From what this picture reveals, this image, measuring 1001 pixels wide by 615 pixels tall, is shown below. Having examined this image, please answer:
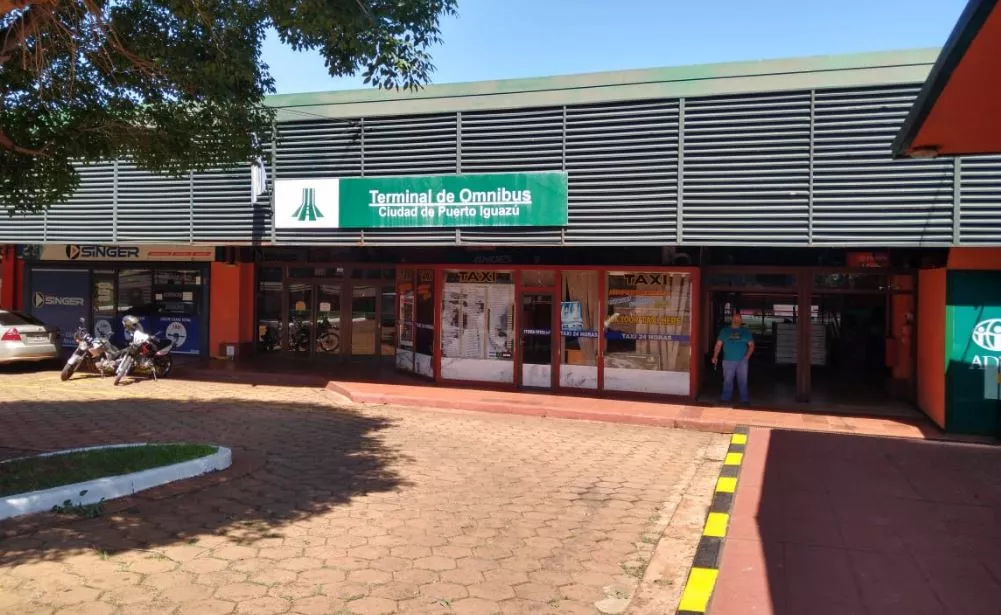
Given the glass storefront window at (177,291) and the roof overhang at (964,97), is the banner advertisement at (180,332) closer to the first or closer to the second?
the glass storefront window at (177,291)

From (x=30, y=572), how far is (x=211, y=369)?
10773mm

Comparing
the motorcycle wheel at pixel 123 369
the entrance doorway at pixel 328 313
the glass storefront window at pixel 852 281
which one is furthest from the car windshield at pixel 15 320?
the glass storefront window at pixel 852 281

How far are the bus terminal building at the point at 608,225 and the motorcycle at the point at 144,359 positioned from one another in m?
1.90

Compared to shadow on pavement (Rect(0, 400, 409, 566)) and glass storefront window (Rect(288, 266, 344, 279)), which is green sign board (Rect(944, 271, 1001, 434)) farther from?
glass storefront window (Rect(288, 266, 344, 279))

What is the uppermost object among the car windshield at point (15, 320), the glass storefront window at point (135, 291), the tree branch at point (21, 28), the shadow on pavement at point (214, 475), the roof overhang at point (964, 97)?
the tree branch at point (21, 28)

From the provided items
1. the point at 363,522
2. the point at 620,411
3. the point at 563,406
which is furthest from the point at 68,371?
the point at 363,522

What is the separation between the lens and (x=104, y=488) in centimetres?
598

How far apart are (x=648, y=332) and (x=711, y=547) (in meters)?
7.14

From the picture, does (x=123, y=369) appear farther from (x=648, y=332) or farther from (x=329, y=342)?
(x=648, y=332)

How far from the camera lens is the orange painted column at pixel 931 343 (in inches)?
396

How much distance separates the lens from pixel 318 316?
1662 cm

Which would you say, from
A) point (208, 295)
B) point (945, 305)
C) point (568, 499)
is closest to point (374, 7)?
point (568, 499)

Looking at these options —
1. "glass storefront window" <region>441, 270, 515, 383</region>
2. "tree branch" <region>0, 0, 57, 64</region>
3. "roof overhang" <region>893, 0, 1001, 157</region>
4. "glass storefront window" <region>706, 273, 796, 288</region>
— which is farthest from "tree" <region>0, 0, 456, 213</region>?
"glass storefront window" <region>706, 273, 796, 288</region>

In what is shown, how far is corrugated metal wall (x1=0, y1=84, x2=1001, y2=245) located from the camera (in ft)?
32.2
